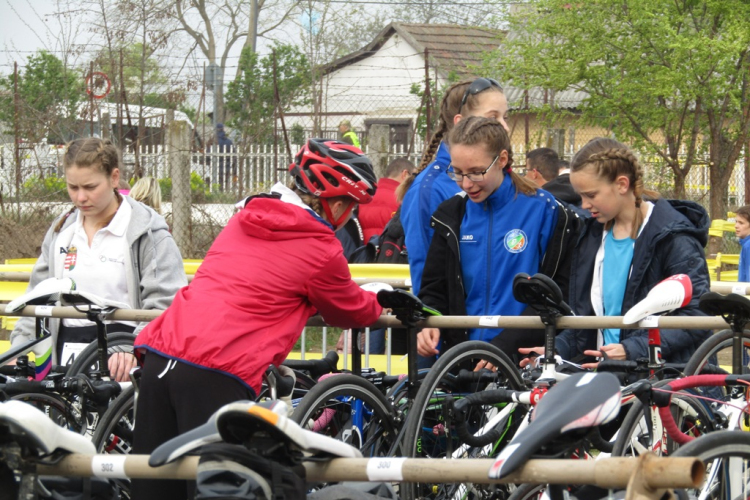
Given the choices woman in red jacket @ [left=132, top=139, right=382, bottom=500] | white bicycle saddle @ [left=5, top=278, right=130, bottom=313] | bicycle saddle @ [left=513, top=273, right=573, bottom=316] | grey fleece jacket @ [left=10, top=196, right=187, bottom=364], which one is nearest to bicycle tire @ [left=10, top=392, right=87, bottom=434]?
white bicycle saddle @ [left=5, top=278, right=130, bottom=313]

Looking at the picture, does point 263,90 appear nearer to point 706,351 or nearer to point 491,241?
point 491,241

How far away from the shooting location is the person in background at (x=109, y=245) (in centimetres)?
538

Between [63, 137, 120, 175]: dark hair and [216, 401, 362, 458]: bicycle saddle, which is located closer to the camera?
[216, 401, 362, 458]: bicycle saddle

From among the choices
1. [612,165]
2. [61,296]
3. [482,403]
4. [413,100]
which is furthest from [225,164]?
[482,403]

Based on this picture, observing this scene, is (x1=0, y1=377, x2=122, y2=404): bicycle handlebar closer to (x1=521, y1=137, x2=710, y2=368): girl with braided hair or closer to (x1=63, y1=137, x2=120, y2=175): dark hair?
(x1=63, y1=137, x2=120, y2=175): dark hair

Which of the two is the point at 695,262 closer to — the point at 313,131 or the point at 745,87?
the point at 313,131

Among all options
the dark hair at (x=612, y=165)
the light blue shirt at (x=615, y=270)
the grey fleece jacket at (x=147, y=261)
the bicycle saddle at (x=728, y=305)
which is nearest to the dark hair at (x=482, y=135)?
the dark hair at (x=612, y=165)

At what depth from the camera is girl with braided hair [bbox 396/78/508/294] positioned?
215 inches

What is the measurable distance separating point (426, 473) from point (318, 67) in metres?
12.6

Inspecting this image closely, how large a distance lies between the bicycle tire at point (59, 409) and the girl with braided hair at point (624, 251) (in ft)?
7.52

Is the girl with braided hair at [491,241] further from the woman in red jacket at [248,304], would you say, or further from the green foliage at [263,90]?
the green foliage at [263,90]

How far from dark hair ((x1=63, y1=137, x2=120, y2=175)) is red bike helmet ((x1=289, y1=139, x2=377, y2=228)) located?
1.60 meters

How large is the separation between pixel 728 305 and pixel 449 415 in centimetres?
120

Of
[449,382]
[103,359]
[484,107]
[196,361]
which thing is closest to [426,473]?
[196,361]
